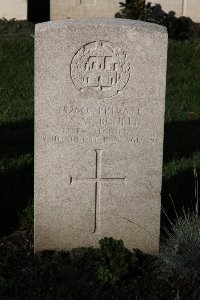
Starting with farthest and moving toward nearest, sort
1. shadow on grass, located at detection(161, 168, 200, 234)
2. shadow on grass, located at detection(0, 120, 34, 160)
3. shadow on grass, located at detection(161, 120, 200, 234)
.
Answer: shadow on grass, located at detection(0, 120, 34, 160)
shadow on grass, located at detection(161, 120, 200, 234)
shadow on grass, located at detection(161, 168, 200, 234)

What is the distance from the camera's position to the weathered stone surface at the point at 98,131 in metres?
5.23

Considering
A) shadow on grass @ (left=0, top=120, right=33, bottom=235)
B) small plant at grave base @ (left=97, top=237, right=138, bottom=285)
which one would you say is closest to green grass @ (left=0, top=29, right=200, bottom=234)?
shadow on grass @ (left=0, top=120, right=33, bottom=235)

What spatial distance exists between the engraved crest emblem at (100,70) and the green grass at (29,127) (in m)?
1.31

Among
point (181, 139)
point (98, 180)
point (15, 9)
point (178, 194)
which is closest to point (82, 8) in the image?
point (15, 9)

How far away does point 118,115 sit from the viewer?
5.36 metres

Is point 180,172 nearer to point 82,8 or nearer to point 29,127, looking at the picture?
point 29,127

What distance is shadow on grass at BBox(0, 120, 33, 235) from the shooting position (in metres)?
6.27

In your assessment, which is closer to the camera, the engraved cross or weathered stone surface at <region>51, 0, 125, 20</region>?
the engraved cross

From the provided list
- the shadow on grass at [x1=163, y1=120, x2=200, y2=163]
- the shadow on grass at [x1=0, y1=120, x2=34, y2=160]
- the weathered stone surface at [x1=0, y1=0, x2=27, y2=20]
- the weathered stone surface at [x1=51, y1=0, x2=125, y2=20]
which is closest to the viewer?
the shadow on grass at [x1=0, y1=120, x2=34, y2=160]

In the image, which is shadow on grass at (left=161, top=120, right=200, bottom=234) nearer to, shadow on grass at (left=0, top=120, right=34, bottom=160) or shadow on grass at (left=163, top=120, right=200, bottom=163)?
shadow on grass at (left=163, top=120, right=200, bottom=163)

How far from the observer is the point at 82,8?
14.4 m

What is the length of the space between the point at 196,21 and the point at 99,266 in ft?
31.5

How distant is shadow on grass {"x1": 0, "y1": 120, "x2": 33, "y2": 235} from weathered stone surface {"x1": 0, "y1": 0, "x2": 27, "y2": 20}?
5.31 m

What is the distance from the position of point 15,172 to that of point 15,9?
7118 mm
